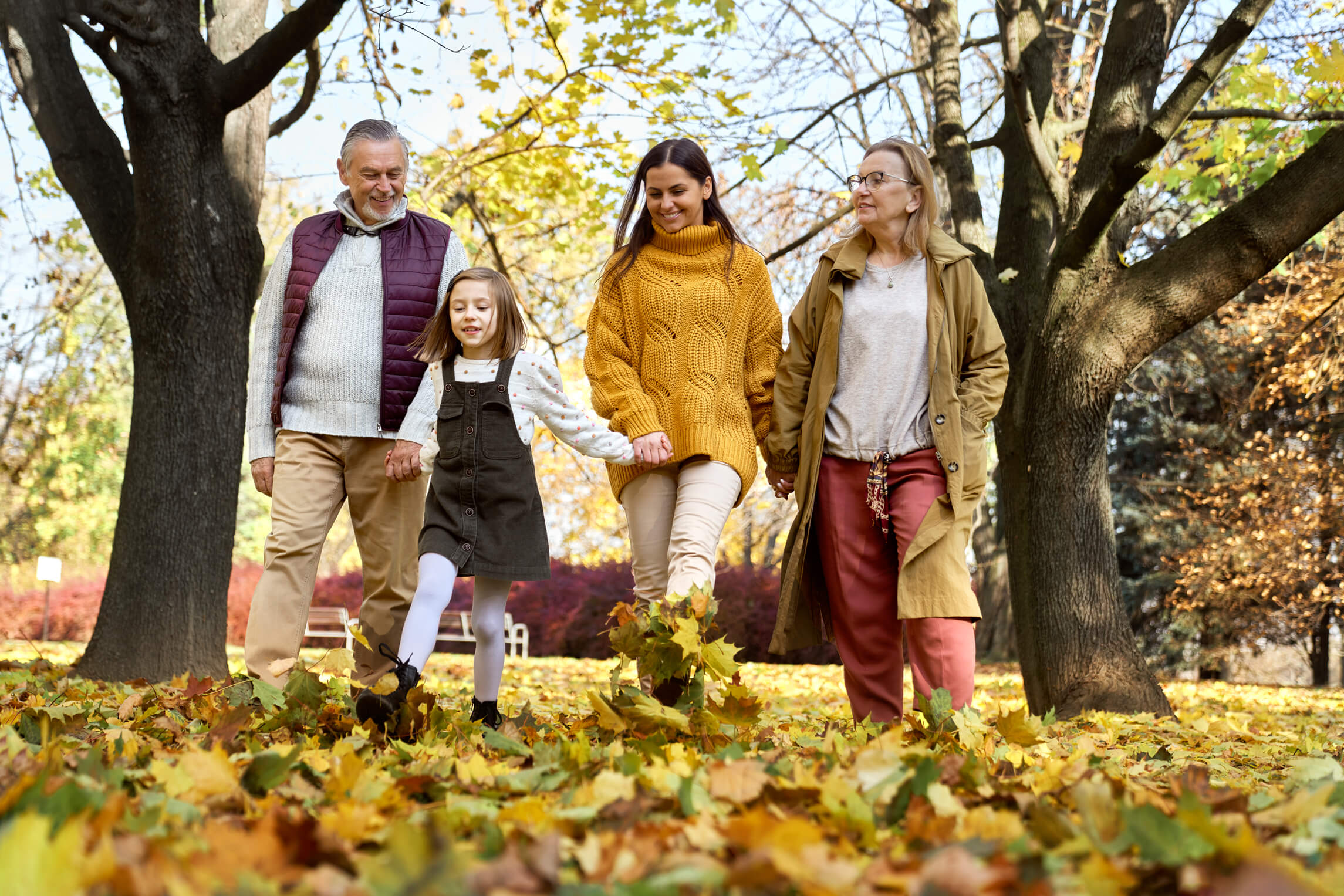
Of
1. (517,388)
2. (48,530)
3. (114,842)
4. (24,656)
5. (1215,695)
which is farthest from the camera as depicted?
(48,530)

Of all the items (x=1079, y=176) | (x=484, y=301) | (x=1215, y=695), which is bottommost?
(x=1215, y=695)

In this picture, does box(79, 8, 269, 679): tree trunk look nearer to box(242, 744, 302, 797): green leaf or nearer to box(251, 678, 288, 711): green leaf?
box(251, 678, 288, 711): green leaf

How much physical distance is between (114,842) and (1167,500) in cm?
1713

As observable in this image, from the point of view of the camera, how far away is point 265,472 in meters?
4.01

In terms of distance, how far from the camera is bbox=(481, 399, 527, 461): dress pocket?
11.4 ft

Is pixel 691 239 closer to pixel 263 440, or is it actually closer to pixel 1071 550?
pixel 263 440

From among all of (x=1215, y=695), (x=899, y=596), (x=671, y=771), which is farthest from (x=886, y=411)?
(x=1215, y=695)

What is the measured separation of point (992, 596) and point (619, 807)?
14578 millimetres

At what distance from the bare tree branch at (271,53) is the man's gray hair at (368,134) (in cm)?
146

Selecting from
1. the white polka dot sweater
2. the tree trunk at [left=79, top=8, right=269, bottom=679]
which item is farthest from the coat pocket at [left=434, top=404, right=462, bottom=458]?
the tree trunk at [left=79, top=8, right=269, bottom=679]

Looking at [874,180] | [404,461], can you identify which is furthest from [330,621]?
[874,180]

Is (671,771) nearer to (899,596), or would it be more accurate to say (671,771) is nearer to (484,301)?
(899,596)

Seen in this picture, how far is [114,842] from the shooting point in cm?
148

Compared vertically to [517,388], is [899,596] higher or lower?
lower
